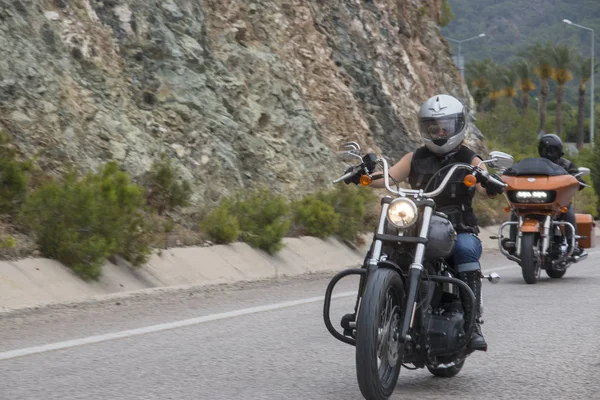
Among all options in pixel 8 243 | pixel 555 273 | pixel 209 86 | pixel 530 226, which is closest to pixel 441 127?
pixel 8 243

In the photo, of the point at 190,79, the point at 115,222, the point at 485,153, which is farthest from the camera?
the point at 485,153

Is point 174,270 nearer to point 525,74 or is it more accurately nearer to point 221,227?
point 221,227

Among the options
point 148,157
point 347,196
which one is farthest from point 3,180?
point 347,196

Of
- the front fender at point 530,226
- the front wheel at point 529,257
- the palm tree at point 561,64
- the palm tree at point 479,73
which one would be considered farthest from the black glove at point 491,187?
the palm tree at point 479,73

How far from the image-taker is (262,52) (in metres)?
25.0

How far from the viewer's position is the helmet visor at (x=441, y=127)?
684 cm

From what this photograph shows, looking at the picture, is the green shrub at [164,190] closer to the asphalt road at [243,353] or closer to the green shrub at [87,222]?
the green shrub at [87,222]

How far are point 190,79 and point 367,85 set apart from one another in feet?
30.9

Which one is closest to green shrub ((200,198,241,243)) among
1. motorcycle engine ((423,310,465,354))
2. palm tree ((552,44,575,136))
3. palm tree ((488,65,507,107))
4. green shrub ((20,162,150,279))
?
green shrub ((20,162,150,279))

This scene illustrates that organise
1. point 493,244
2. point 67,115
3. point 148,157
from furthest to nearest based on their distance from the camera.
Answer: point 493,244
point 148,157
point 67,115

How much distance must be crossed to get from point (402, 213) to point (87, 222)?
6277 mm

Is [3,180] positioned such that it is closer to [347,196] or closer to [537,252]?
[537,252]

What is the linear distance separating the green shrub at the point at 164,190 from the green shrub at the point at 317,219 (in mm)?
2046

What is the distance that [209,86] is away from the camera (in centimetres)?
2180
